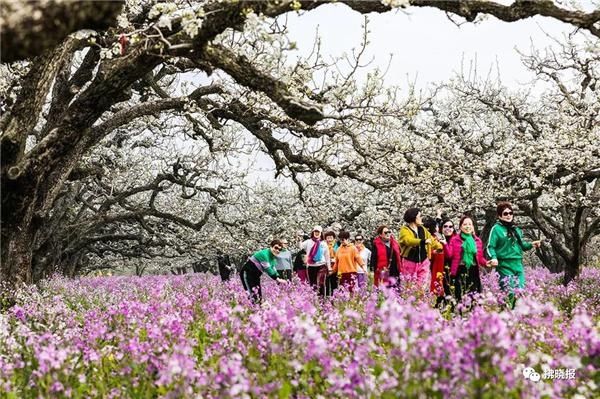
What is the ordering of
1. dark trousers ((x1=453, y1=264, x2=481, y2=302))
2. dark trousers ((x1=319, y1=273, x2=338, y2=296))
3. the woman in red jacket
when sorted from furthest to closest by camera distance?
dark trousers ((x1=319, y1=273, x2=338, y2=296)), the woman in red jacket, dark trousers ((x1=453, y1=264, x2=481, y2=302))

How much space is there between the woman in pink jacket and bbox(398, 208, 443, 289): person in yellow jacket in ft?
2.62

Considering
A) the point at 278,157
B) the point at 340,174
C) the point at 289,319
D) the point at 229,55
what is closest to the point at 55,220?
the point at 278,157

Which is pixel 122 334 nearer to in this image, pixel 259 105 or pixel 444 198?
pixel 259 105

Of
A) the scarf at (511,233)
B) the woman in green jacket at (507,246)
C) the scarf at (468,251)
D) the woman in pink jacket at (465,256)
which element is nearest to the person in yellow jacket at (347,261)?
the woman in pink jacket at (465,256)

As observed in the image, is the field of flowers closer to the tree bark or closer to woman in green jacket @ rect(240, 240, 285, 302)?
the tree bark

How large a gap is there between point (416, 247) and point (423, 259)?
0.28 meters

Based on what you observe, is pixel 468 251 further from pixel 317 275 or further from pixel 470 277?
pixel 317 275

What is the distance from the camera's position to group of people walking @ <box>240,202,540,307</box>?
10398 mm

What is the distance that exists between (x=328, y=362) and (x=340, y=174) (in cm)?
911

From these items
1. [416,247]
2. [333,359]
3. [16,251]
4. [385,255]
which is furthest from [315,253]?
[333,359]

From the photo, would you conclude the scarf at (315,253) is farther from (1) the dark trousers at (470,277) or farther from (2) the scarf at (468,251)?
(2) the scarf at (468,251)

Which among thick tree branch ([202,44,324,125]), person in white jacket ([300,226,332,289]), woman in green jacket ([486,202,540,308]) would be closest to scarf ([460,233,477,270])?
woman in green jacket ([486,202,540,308])

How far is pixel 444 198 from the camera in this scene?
67.5 ft

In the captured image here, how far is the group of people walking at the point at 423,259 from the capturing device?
409 inches
